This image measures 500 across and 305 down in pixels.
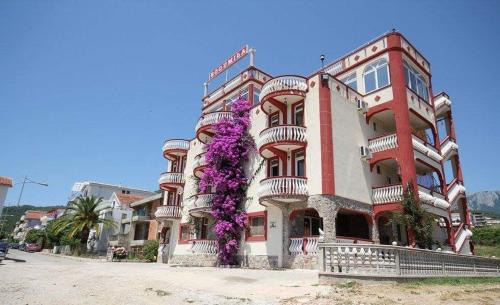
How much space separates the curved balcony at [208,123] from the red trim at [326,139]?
832 cm

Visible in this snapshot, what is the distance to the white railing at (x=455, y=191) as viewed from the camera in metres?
25.4

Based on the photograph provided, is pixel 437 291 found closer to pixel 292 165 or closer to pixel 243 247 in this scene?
pixel 292 165

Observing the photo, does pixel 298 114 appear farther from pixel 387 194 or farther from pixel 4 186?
pixel 4 186

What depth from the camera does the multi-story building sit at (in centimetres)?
2022

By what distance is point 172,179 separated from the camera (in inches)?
1291

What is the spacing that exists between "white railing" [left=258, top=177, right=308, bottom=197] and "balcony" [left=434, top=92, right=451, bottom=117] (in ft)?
51.5

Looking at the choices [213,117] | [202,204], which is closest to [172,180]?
[202,204]

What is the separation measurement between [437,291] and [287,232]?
1081 cm

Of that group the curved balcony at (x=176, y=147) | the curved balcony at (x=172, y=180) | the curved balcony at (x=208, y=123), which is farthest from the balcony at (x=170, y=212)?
the curved balcony at (x=208, y=123)

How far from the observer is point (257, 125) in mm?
25312

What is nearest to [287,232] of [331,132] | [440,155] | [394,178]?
[331,132]

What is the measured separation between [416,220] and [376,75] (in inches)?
422

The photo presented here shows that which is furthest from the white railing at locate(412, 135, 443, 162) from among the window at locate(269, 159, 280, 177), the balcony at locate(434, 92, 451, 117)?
the window at locate(269, 159, 280, 177)

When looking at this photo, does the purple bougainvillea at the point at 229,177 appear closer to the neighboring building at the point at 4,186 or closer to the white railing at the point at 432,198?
the white railing at the point at 432,198
